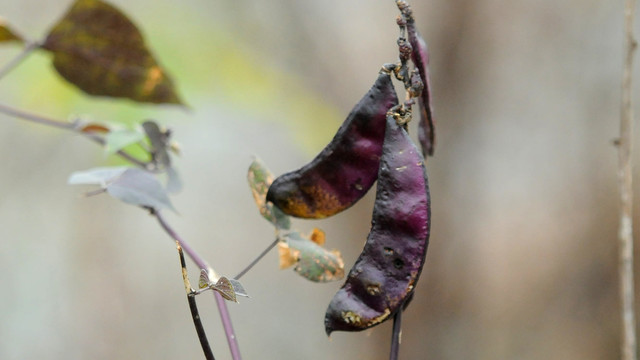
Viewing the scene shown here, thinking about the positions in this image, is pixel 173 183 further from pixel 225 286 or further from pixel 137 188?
pixel 225 286

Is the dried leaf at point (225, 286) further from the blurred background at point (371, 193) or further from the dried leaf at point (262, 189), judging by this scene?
the blurred background at point (371, 193)

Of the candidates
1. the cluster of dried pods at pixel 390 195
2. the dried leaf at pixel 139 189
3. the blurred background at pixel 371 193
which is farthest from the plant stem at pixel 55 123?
the blurred background at pixel 371 193

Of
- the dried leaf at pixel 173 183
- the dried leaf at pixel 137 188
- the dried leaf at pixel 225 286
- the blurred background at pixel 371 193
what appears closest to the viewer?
the dried leaf at pixel 225 286

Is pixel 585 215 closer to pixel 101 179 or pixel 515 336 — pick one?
pixel 515 336

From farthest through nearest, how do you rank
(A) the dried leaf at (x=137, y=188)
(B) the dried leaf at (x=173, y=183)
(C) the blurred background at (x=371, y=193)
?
(C) the blurred background at (x=371, y=193) → (B) the dried leaf at (x=173, y=183) → (A) the dried leaf at (x=137, y=188)

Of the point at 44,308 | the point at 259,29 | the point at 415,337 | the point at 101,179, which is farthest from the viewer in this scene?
the point at 44,308

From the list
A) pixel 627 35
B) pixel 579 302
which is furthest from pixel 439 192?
pixel 627 35

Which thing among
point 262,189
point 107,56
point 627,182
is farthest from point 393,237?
point 107,56
